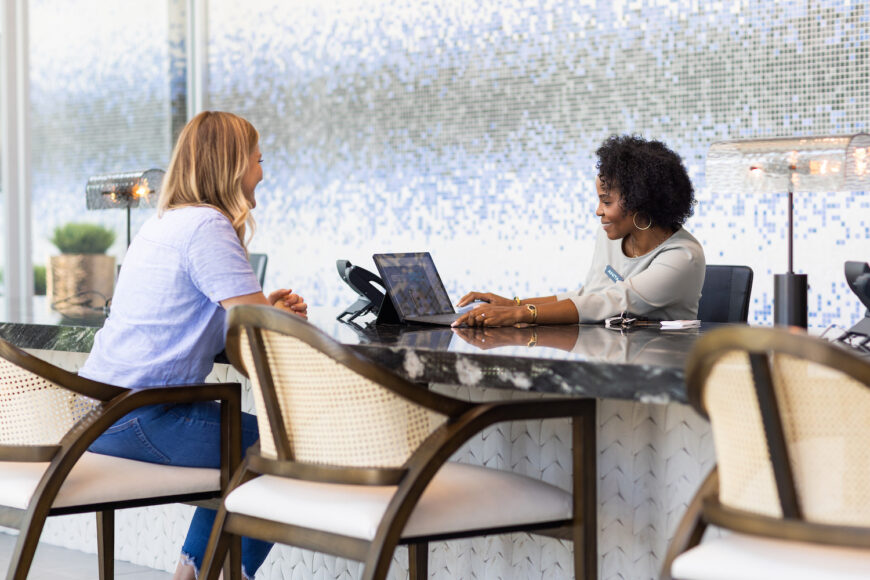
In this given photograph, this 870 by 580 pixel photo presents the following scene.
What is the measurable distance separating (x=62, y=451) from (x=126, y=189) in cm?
226

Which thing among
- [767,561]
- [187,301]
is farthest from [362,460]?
[187,301]

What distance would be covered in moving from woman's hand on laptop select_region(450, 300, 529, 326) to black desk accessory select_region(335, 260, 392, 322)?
0.31 metres

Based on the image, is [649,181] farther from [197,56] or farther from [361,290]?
[197,56]

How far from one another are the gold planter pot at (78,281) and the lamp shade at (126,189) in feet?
0.74

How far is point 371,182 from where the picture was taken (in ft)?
20.6

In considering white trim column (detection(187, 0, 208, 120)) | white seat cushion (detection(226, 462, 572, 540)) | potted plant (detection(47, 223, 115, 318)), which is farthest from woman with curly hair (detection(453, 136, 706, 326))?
white trim column (detection(187, 0, 208, 120))

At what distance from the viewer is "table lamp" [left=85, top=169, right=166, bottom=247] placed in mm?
4102

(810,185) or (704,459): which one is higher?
(810,185)

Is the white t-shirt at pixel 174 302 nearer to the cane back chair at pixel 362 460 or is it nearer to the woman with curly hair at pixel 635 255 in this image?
the cane back chair at pixel 362 460

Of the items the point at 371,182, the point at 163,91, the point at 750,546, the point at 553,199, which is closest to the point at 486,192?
the point at 553,199

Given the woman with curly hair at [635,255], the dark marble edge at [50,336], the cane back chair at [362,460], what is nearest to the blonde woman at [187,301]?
the dark marble edge at [50,336]

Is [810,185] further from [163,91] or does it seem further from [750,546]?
[163,91]

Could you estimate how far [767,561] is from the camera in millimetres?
1388

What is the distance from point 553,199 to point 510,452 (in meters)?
3.40
